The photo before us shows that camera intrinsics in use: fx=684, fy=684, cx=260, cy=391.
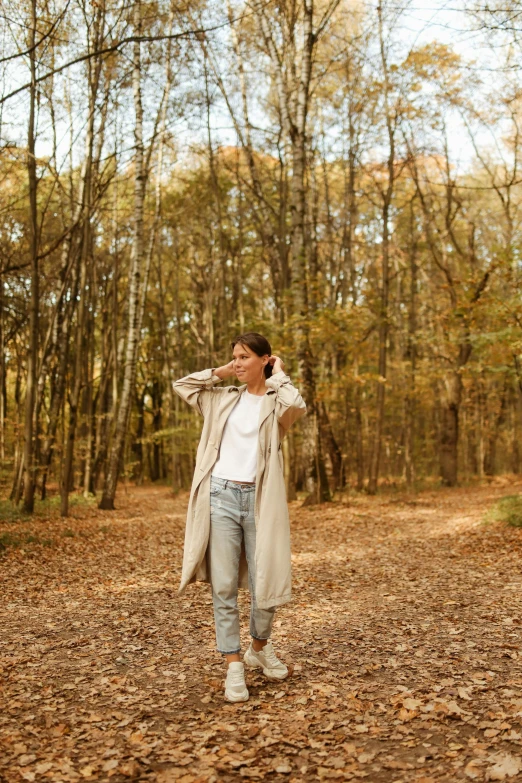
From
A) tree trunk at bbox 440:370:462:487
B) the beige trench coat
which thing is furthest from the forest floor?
tree trunk at bbox 440:370:462:487

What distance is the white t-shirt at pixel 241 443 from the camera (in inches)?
159

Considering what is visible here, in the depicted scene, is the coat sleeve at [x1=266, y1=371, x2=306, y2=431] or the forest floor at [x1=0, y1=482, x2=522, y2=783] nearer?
the forest floor at [x1=0, y1=482, x2=522, y2=783]

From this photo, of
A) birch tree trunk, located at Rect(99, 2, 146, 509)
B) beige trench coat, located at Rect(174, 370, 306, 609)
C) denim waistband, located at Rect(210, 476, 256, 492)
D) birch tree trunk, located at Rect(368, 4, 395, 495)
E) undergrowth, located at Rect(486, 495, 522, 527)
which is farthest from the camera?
birch tree trunk, located at Rect(368, 4, 395, 495)

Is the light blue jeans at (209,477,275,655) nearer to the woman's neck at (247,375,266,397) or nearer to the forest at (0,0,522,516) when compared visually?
the woman's neck at (247,375,266,397)

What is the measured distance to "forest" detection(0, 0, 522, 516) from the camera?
532 inches

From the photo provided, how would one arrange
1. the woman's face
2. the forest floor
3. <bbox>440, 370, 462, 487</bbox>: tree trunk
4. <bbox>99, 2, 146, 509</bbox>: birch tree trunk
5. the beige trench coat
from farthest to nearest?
1. <bbox>440, 370, 462, 487</bbox>: tree trunk
2. <bbox>99, 2, 146, 509</bbox>: birch tree trunk
3. the woman's face
4. the beige trench coat
5. the forest floor

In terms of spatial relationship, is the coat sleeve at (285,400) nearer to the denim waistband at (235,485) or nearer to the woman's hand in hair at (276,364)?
the woman's hand in hair at (276,364)

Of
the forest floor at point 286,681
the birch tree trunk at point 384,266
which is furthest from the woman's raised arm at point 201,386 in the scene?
the birch tree trunk at point 384,266

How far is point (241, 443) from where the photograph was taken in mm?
4109

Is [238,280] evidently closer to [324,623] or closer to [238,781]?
[324,623]

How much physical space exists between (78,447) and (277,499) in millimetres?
15870

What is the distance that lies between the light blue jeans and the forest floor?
1.43 feet

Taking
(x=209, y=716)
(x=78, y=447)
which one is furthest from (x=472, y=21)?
(x=78, y=447)

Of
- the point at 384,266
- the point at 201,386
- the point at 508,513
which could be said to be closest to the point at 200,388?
the point at 201,386
